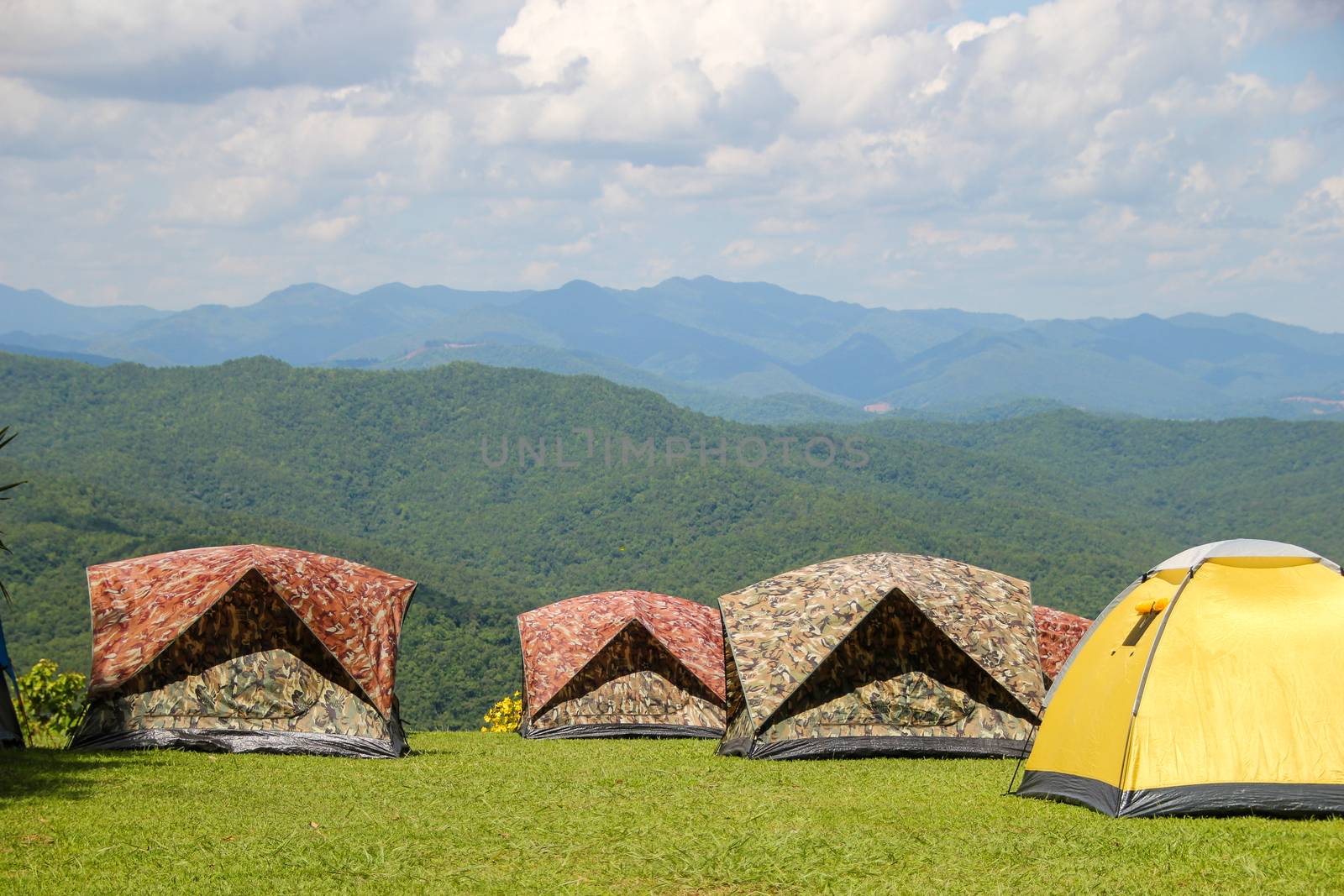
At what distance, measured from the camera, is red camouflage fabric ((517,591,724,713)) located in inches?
715

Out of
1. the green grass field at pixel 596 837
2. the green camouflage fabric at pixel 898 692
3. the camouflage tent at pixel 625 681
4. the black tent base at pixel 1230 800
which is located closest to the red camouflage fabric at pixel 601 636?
the camouflage tent at pixel 625 681

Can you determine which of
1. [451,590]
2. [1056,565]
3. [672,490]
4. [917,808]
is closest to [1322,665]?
[917,808]

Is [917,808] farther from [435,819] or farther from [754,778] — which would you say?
[435,819]

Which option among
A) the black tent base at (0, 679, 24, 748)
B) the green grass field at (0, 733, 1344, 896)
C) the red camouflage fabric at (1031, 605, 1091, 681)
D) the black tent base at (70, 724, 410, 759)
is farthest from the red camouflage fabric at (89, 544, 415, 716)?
the red camouflage fabric at (1031, 605, 1091, 681)

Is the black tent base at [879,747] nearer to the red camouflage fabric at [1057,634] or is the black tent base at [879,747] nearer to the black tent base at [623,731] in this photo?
the red camouflage fabric at [1057,634]

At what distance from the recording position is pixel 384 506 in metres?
128

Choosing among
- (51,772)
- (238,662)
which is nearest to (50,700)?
(238,662)

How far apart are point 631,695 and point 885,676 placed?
5.19 m

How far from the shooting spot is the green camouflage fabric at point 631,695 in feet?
59.4

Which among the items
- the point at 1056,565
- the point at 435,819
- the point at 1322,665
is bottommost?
the point at 1056,565

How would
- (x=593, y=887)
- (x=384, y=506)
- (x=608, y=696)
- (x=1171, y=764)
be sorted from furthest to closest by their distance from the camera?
(x=384, y=506) < (x=608, y=696) < (x=1171, y=764) < (x=593, y=887)

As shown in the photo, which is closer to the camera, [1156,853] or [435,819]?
[1156,853]

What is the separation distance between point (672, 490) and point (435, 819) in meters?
108

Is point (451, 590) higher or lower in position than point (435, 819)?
lower
